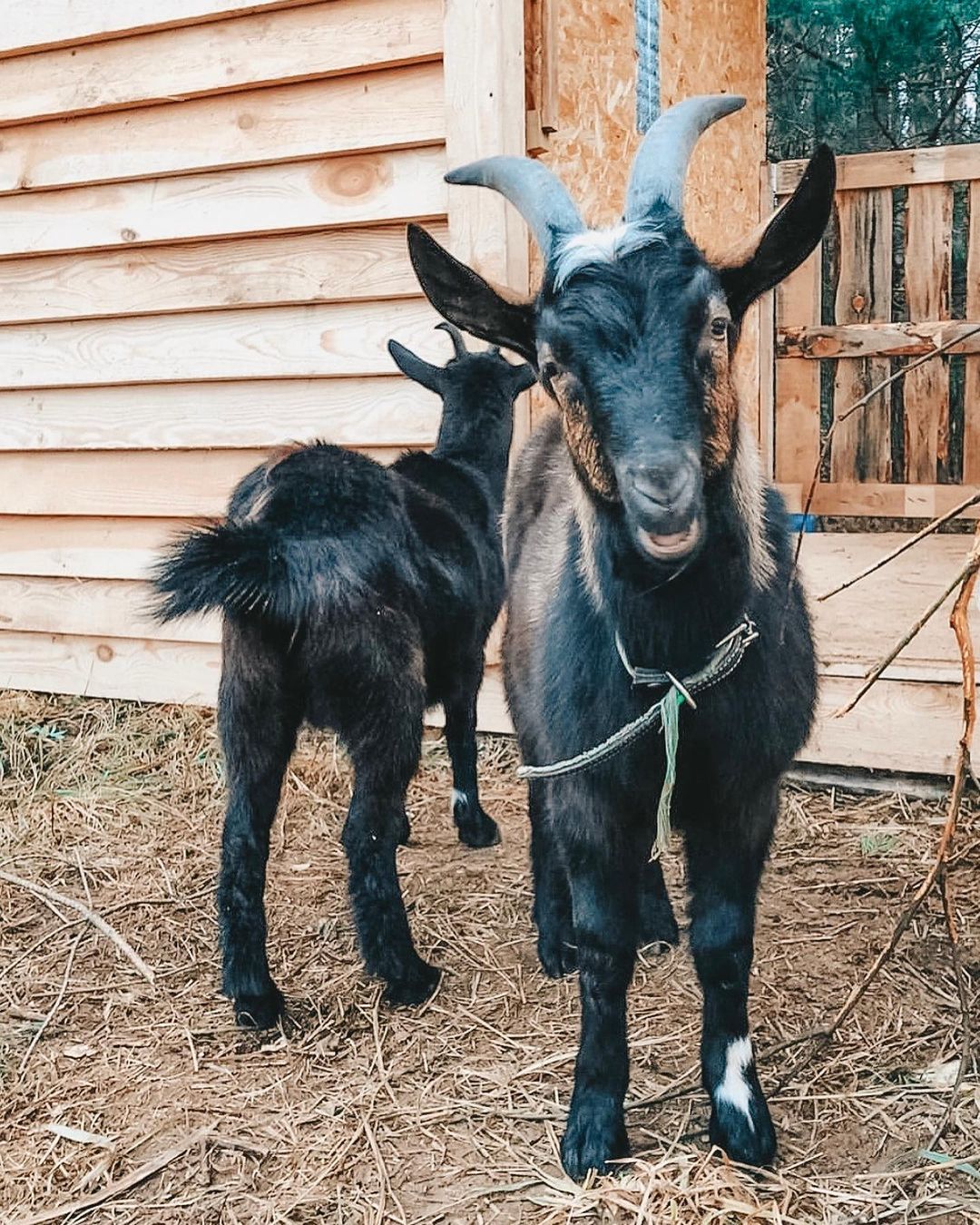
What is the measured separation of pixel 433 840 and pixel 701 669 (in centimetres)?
228

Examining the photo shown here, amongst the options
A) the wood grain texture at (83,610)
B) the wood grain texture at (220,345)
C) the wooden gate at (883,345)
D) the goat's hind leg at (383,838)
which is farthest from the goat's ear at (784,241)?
the wooden gate at (883,345)

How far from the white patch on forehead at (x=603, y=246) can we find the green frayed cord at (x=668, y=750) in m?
0.80

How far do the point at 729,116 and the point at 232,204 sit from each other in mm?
3220

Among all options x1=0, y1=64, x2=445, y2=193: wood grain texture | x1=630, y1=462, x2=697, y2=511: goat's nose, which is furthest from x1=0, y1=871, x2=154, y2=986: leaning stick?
x1=0, y1=64, x2=445, y2=193: wood grain texture

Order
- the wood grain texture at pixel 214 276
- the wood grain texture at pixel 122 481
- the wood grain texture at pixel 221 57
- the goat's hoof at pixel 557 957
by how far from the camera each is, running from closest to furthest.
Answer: the goat's hoof at pixel 557 957 → the wood grain texture at pixel 221 57 → the wood grain texture at pixel 214 276 → the wood grain texture at pixel 122 481

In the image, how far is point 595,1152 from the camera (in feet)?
8.13

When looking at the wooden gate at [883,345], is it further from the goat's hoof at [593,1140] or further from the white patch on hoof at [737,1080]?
the goat's hoof at [593,1140]

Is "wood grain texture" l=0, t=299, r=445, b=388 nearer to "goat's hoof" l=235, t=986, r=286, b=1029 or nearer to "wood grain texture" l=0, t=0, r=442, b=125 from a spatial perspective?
"wood grain texture" l=0, t=0, r=442, b=125

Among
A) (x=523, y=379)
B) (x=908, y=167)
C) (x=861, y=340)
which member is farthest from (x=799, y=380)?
(x=523, y=379)

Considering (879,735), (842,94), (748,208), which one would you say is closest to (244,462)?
(879,735)

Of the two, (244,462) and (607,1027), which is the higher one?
(244,462)

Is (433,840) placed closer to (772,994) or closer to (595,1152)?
(772,994)

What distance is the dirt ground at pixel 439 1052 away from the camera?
2436mm

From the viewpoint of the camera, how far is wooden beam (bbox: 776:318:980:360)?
271 inches
